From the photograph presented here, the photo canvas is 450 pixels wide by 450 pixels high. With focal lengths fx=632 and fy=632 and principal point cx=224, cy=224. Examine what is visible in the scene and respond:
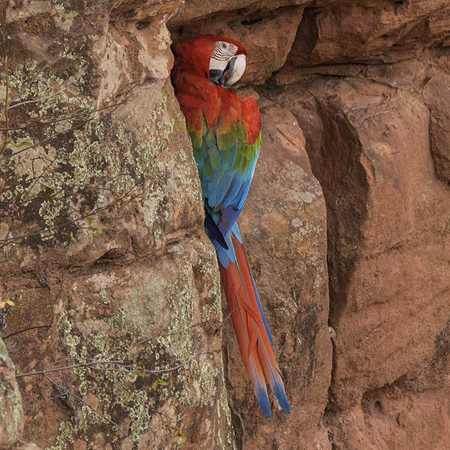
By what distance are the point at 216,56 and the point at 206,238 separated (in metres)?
0.61

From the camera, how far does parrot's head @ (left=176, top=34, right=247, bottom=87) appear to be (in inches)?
76.3

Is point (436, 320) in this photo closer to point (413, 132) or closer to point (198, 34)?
point (413, 132)

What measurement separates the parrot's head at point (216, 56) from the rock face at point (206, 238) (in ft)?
0.34

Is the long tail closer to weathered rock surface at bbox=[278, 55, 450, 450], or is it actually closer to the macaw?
the macaw

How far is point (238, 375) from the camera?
2246 millimetres

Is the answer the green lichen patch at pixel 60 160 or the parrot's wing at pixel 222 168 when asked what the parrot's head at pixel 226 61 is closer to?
the parrot's wing at pixel 222 168

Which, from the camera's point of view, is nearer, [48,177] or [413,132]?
[48,177]

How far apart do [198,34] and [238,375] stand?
1187 millimetres

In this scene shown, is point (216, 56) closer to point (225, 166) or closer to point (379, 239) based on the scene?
point (225, 166)

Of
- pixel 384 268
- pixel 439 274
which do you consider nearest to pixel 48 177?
pixel 384 268

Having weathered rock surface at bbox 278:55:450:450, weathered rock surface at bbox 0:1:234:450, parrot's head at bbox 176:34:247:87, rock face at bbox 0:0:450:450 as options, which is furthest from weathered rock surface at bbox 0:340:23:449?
weathered rock surface at bbox 278:55:450:450

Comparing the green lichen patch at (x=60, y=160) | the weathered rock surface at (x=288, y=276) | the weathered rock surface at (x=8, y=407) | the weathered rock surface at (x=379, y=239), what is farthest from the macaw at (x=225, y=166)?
the weathered rock surface at (x=8, y=407)

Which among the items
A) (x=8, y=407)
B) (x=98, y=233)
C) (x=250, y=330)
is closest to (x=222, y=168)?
(x=250, y=330)

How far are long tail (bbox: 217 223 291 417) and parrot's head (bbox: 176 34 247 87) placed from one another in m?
0.56
